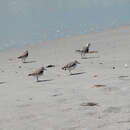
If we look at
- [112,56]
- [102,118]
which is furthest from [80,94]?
[112,56]

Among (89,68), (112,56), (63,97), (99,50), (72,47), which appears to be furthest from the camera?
(72,47)

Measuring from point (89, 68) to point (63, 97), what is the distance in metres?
7.94

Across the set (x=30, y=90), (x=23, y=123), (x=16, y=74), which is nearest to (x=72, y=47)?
(x=16, y=74)

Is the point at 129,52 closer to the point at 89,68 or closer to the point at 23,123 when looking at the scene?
the point at 89,68

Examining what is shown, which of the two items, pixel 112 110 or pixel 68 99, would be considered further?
pixel 68 99

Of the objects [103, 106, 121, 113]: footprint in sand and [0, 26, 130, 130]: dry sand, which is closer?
[0, 26, 130, 130]: dry sand

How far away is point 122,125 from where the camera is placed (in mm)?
12961

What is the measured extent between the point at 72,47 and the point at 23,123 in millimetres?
26620

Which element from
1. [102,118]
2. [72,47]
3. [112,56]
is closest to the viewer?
[102,118]

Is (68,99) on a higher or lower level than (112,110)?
higher

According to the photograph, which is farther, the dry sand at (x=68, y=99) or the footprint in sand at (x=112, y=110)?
the footprint in sand at (x=112, y=110)

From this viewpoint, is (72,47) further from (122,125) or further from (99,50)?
(122,125)

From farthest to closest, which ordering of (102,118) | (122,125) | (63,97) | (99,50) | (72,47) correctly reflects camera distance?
(72,47)
(99,50)
(63,97)
(102,118)
(122,125)

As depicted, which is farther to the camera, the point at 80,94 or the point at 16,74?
the point at 16,74
